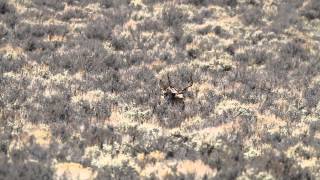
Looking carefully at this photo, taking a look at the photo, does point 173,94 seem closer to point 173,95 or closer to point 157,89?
point 173,95

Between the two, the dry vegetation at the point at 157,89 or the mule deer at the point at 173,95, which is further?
the mule deer at the point at 173,95

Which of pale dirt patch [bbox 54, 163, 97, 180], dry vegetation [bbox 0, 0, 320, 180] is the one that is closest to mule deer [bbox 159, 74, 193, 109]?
dry vegetation [bbox 0, 0, 320, 180]

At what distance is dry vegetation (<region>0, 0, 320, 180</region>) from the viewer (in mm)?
9320

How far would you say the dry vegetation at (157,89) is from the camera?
9320mm

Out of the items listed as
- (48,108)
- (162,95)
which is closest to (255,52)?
(162,95)

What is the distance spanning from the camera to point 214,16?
22547mm

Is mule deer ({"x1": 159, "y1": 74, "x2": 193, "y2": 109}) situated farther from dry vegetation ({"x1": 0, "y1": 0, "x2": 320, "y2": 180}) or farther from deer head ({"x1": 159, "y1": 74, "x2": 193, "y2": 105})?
dry vegetation ({"x1": 0, "y1": 0, "x2": 320, "y2": 180})

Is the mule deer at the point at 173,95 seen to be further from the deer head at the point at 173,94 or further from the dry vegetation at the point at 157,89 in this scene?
the dry vegetation at the point at 157,89

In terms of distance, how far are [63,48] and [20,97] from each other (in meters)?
5.01

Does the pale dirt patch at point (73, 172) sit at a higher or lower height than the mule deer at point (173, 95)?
higher

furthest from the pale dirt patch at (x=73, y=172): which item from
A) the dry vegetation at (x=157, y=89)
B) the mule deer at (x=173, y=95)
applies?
the mule deer at (x=173, y=95)

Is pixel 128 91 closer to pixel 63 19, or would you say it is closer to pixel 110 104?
→ pixel 110 104

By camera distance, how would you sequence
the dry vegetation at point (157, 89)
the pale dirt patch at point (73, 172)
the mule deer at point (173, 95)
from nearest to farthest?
1. the pale dirt patch at point (73, 172)
2. the dry vegetation at point (157, 89)
3. the mule deer at point (173, 95)

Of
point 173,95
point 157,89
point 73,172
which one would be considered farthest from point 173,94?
point 73,172
